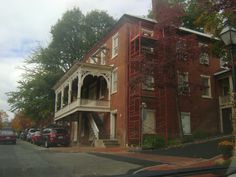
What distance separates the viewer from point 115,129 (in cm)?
2711

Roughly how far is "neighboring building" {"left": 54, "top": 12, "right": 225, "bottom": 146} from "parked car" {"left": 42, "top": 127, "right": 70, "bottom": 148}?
1.17 m

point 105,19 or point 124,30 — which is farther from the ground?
point 105,19

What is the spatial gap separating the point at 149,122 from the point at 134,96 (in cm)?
239

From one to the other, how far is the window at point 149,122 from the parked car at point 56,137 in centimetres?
726

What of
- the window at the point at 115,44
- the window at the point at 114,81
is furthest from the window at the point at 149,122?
the window at the point at 115,44

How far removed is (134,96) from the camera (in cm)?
2481

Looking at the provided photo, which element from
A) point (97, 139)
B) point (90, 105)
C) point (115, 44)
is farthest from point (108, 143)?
point (115, 44)

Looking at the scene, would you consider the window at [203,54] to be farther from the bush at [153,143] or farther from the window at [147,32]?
the bush at [153,143]

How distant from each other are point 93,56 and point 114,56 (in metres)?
4.79

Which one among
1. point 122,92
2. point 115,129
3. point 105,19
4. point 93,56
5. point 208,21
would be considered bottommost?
point 115,129

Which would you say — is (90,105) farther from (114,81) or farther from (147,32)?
(147,32)

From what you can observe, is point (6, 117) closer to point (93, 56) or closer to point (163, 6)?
point (93, 56)

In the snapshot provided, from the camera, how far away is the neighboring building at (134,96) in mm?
24797

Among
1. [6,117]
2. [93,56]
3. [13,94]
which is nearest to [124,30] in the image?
[93,56]
